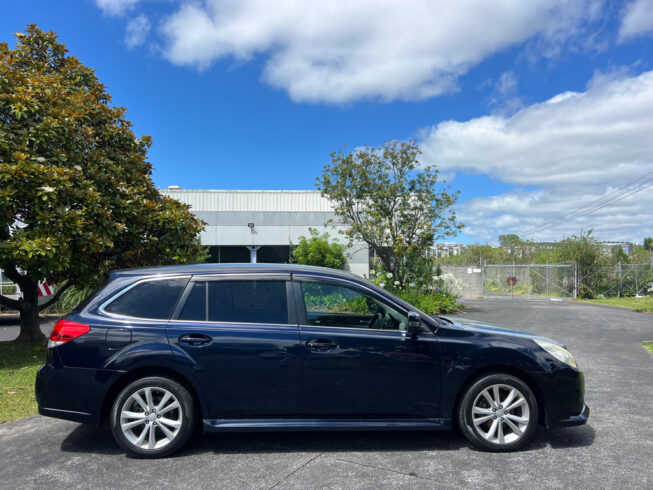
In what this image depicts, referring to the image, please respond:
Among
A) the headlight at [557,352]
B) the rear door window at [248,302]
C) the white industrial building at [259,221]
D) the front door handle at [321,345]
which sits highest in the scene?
the white industrial building at [259,221]

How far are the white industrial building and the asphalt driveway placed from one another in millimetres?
16185

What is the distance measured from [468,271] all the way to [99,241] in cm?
2477

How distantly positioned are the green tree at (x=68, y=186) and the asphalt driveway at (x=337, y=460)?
329 centimetres

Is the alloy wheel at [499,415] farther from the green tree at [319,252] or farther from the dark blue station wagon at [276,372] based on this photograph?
the green tree at [319,252]

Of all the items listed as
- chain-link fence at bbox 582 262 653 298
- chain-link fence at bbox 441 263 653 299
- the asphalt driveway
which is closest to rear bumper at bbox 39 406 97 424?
the asphalt driveway

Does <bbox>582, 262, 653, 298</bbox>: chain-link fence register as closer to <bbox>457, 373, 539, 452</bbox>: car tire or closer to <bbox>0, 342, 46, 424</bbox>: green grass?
<bbox>457, 373, 539, 452</bbox>: car tire

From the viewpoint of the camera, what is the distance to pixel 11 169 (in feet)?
23.6

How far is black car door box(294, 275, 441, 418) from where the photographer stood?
13.9 feet

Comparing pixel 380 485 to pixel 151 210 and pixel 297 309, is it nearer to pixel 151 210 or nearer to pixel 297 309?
pixel 297 309

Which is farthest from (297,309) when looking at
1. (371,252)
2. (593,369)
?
(371,252)

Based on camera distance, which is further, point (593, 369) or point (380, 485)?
point (593, 369)

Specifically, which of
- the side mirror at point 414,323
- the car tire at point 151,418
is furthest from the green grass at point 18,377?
the side mirror at point 414,323

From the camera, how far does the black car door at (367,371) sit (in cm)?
424

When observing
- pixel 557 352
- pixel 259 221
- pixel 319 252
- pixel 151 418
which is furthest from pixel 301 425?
pixel 259 221
